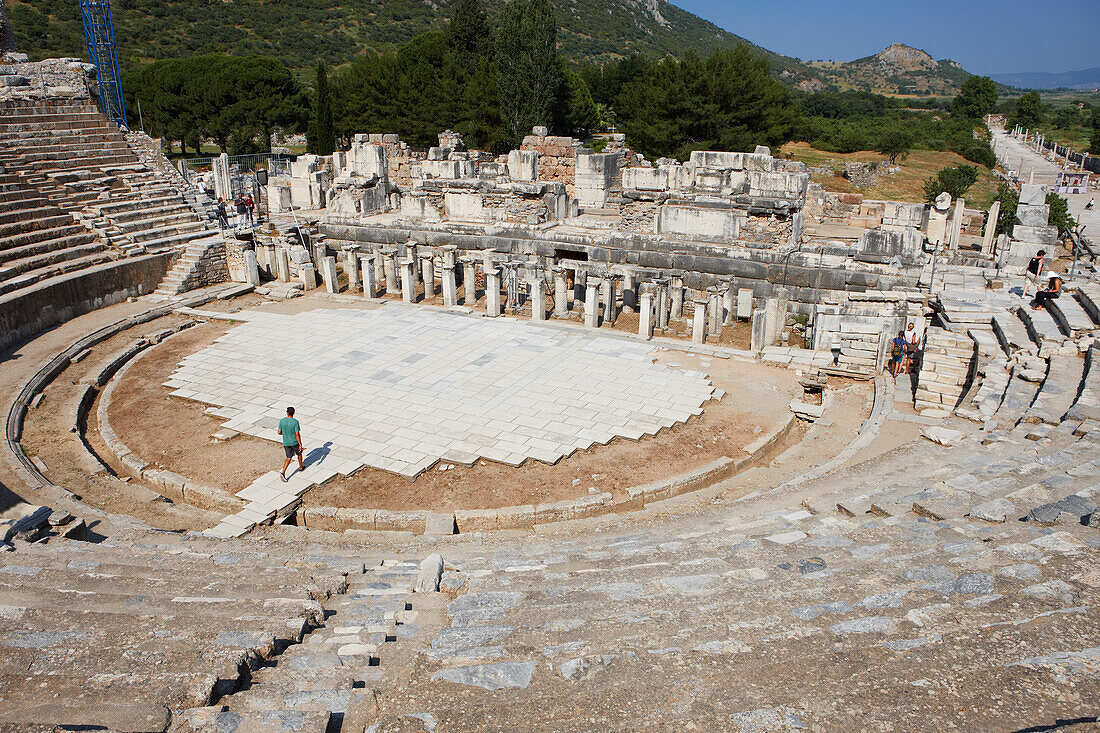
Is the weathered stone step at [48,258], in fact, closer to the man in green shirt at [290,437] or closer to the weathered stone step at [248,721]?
the man in green shirt at [290,437]

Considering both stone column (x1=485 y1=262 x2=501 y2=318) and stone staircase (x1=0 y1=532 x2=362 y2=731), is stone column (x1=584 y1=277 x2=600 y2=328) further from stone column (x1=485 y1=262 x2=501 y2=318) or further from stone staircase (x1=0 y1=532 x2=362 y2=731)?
stone staircase (x1=0 y1=532 x2=362 y2=731)

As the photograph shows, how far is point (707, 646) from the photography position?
16.8 feet

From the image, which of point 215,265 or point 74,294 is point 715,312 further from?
point 74,294

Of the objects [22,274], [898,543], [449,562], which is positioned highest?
[22,274]

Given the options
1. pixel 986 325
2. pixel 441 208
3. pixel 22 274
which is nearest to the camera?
pixel 986 325

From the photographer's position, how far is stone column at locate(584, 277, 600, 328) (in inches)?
671

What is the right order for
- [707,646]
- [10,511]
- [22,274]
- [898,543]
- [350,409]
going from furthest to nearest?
[22,274], [350,409], [10,511], [898,543], [707,646]

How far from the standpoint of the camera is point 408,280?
19.3 meters

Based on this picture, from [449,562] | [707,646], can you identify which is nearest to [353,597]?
[449,562]

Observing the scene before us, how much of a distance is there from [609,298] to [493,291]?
9.68ft

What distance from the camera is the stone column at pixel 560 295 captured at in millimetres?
18031

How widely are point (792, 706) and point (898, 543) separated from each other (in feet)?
9.79

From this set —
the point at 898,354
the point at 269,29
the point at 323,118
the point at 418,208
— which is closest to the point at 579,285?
the point at 418,208

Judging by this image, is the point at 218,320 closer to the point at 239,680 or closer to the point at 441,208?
the point at 441,208
